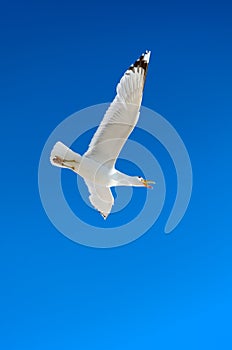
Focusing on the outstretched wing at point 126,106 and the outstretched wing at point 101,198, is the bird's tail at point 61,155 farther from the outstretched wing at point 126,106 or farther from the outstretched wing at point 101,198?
the outstretched wing at point 101,198

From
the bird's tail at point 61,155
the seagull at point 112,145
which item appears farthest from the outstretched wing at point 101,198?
the bird's tail at point 61,155

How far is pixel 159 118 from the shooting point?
53.1 feet

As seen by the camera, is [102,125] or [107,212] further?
Answer: [107,212]

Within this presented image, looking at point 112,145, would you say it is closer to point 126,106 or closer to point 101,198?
point 126,106

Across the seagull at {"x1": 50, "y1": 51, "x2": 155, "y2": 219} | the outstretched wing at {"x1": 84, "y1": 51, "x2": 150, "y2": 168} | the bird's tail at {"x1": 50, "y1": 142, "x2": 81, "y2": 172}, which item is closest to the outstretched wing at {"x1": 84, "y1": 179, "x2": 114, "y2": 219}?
the seagull at {"x1": 50, "y1": 51, "x2": 155, "y2": 219}

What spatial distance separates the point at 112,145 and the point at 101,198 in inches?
96.3

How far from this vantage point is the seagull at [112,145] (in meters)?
14.9

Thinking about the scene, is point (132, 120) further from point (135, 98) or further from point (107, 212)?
point (107, 212)

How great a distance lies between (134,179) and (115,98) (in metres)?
2.19

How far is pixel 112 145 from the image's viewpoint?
15703mm

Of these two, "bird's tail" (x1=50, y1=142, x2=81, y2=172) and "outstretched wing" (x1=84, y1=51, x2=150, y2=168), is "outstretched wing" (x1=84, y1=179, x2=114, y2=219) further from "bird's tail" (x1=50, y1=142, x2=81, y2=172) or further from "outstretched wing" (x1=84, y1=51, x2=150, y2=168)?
"outstretched wing" (x1=84, y1=51, x2=150, y2=168)

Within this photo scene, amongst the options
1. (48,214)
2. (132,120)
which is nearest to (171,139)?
(132,120)

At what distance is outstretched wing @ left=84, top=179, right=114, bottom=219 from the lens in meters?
17.4

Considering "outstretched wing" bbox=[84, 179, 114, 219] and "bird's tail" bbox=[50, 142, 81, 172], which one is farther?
"outstretched wing" bbox=[84, 179, 114, 219]
